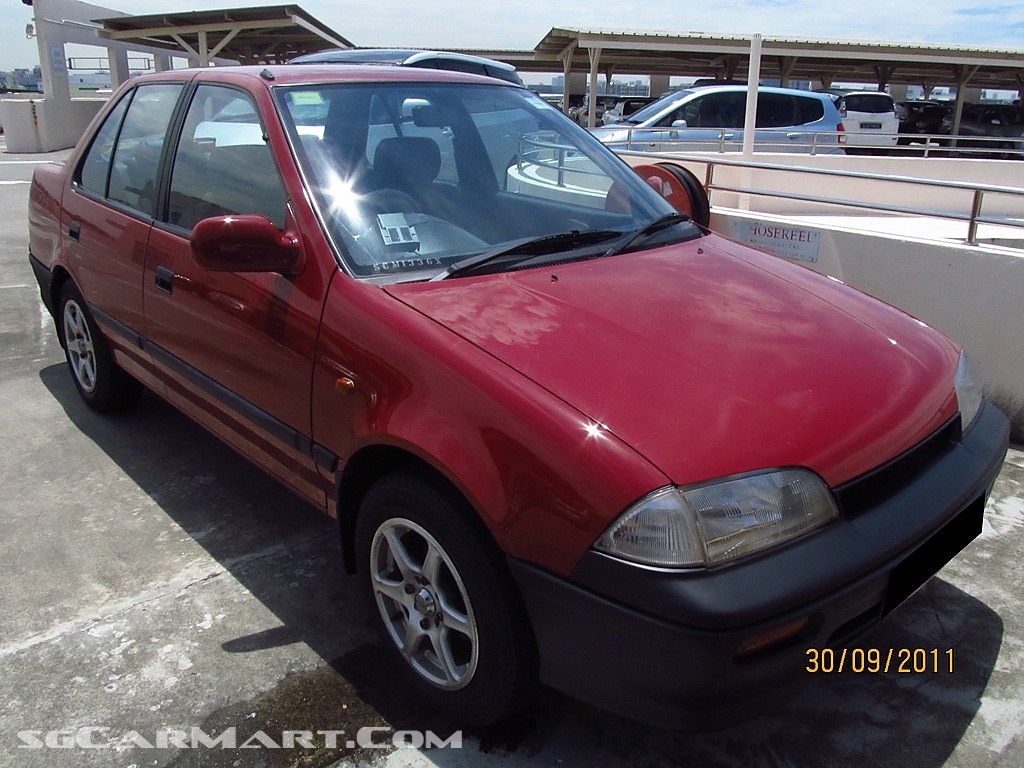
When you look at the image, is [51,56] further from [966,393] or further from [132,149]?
[966,393]

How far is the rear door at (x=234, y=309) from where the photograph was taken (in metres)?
2.57

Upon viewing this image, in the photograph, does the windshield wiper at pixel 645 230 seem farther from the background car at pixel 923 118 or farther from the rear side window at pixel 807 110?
the background car at pixel 923 118

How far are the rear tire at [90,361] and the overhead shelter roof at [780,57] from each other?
16341mm

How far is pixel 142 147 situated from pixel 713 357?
274cm

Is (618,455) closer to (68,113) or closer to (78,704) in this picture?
(78,704)

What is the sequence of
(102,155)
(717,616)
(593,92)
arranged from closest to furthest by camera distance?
(717,616), (102,155), (593,92)

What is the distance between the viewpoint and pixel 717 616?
1699 millimetres

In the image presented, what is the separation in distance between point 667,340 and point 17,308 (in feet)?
19.6

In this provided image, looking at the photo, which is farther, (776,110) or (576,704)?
(776,110)

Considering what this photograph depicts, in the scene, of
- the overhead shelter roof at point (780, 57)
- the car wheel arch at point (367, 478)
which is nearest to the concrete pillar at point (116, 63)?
the overhead shelter roof at point (780, 57)

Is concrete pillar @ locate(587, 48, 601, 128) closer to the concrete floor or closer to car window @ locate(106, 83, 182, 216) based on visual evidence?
car window @ locate(106, 83, 182, 216)

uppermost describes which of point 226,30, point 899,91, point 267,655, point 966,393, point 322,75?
point 226,30

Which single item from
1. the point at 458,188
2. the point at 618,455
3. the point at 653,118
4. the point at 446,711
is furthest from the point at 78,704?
the point at 653,118

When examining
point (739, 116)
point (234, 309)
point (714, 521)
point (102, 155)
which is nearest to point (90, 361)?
point (102, 155)
